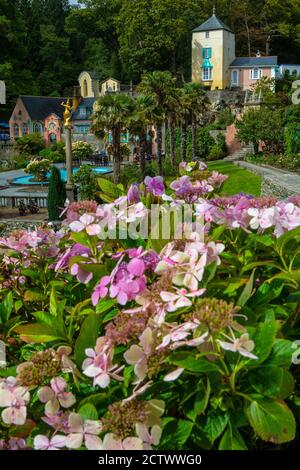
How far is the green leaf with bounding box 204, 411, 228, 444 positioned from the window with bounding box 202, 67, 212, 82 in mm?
53976

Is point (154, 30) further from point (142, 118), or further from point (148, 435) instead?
point (148, 435)

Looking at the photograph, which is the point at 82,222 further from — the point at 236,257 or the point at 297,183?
the point at 297,183

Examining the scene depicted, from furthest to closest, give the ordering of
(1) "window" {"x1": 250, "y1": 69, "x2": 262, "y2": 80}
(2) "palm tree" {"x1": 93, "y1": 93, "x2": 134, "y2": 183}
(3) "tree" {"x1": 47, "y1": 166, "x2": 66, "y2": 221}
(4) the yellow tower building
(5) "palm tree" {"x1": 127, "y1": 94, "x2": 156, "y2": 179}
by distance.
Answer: (4) the yellow tower building, (1) "window" {"x1": 250, "y1": 69, "x2": 262, "y2": 80}, (5) "palm tree" {"x1": 127, "y1": 94, "x2": 156, "y2": 179}, (2) "palm tree" {"x1": 93, "y1": 93, "x2": 134, "y2": 183}, (3) "tree" {"x1": 47, "y1": 166, "x2": 66, "y2": 221}

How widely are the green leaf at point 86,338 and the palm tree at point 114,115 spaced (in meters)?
25.1

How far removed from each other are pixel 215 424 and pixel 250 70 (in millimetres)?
53634

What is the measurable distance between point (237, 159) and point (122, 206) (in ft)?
119

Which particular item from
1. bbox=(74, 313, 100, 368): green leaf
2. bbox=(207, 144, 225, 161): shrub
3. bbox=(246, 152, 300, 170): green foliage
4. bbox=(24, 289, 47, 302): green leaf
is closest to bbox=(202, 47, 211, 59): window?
bbox=(207, 144, 225, 161): shrub

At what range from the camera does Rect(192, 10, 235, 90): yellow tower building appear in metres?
51.2

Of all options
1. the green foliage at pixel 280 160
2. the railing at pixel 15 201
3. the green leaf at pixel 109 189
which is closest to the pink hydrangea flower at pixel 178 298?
the green leaf at pixel 109 189

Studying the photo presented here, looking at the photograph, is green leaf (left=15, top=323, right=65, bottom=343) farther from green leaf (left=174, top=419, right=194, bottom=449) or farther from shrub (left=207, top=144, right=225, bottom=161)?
shrub (left=207, top=144, right=225, bottom=161)

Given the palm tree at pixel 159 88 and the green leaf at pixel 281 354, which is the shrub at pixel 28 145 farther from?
the green leaf at pixel 281 354

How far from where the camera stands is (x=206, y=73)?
5288cm

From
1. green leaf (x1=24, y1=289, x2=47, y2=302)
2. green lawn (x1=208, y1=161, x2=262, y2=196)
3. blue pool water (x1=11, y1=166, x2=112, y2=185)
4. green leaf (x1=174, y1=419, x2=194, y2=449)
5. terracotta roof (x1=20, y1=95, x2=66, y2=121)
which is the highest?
terracotta roof (x1=20, y1=95, x2=66, y2=121)
